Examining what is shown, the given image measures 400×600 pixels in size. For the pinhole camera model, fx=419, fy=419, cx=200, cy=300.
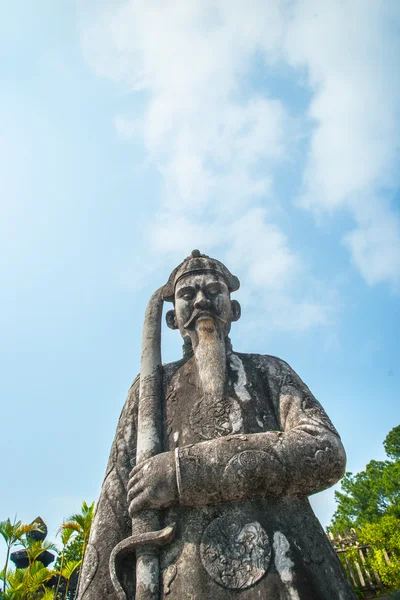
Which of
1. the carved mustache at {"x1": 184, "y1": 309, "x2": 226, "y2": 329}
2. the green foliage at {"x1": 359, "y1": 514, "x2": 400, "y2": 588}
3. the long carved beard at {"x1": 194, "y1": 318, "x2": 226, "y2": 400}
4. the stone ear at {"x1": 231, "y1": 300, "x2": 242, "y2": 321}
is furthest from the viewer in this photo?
the green foliage at {"x1": 359, "y1": 514, "x2": 400, "y2": 588}

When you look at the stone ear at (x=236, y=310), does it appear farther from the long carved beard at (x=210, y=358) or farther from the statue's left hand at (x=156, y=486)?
the statue's left hand at (x=156, y=486)

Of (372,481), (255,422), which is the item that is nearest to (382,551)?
(255,422)

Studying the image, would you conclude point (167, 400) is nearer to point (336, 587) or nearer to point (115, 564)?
point (115, 564)

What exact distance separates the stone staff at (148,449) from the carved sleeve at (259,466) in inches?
11.4

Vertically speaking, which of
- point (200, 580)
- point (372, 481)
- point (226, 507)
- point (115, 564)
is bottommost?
point (200, 580)

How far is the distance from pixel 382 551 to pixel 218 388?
407 inches

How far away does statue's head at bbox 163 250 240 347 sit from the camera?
428 centimetres

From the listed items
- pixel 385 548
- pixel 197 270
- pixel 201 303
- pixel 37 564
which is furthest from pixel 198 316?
pixel 37 564

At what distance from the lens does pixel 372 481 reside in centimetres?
2753

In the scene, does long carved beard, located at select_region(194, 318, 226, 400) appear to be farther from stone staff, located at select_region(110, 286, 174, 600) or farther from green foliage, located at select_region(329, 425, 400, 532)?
green foliage, located at select_region(329, 425, 400, 532)

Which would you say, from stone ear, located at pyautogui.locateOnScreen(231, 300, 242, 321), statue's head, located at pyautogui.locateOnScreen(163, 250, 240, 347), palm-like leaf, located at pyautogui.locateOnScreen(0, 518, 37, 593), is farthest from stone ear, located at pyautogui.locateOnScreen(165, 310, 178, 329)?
palm-like leaf, located at pyautogui.locateOnScreen(0, 518, 37, 593)

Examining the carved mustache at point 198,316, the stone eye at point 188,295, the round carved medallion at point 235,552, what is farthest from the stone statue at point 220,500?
the stone eye at point 188,295

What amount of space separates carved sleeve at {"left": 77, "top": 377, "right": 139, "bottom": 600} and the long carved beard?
81 centimetres

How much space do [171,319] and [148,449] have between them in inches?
74.0
